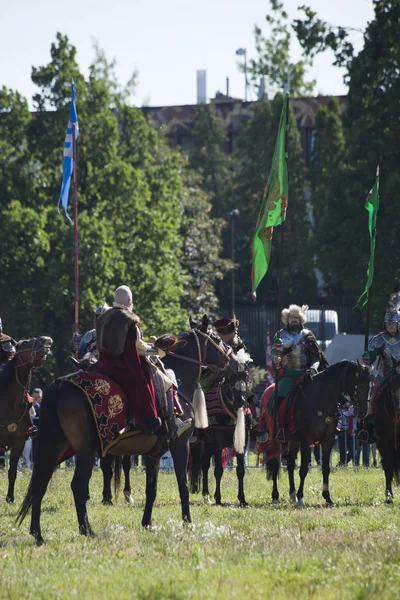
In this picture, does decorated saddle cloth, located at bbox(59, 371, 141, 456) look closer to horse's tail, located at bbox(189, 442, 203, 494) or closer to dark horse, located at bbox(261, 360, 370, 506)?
dark horse, located at bbox(261, 360, 370, 506)

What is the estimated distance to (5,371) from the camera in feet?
54.5

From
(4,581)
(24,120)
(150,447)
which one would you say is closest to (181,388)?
(150,447)

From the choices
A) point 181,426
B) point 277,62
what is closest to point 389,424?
point 181,426

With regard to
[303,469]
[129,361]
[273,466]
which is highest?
[129,361]

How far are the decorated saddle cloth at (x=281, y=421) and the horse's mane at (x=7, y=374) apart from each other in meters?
3.81

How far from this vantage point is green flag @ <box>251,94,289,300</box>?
18.9 m

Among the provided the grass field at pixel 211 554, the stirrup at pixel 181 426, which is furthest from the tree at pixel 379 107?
the stirrup at pixel 181 426

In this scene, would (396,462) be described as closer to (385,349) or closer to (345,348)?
(385,349)

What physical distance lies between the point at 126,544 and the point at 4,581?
2.21 m

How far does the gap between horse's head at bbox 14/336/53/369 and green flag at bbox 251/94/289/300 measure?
4.11m

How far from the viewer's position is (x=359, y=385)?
55.5ft

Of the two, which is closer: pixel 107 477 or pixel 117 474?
pixel 117 474

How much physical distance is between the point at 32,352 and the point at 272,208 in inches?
199

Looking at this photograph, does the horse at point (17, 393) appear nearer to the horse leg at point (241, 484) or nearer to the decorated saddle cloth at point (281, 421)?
the horse leg at point (241, 484)
